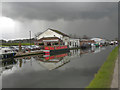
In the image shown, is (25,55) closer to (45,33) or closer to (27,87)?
(27,87)

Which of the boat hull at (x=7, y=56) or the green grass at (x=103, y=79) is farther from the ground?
the boat hull at (x=7, y=56)

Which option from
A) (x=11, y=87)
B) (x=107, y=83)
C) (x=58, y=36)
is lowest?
(x=11, y=87)

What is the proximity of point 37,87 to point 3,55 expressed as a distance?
48.3ft

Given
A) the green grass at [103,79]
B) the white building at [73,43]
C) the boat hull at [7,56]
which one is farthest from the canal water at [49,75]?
the white building at [73,43]

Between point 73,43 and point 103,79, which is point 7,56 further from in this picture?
point 73,43

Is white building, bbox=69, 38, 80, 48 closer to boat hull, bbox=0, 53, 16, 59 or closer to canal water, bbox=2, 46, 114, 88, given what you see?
boat hull, bbox=0, 53, 16, 59

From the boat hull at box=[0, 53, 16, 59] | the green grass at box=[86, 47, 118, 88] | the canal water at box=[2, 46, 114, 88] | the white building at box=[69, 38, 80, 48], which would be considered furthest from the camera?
the white building at box=[69, 38, 80, 48]

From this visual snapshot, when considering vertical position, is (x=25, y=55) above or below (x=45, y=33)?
below

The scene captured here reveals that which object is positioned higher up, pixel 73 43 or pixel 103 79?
pixel 73 43

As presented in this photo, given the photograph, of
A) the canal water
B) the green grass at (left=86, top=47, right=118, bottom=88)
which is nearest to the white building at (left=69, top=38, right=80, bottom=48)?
the canal water

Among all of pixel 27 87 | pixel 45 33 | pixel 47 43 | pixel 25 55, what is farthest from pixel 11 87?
pixel 45 33

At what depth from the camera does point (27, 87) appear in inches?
326

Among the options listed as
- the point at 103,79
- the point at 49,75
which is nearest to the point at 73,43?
the point at 49,75

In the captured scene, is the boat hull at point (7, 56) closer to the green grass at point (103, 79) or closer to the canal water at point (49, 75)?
the canal water at point (49, 75)
